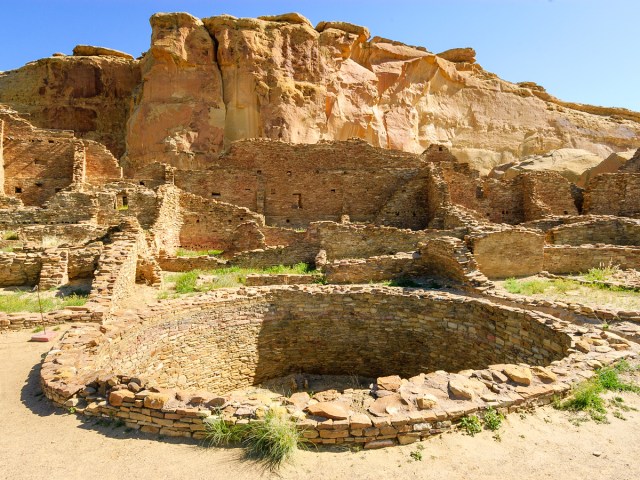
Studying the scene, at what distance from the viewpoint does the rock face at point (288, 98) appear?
25.0 meters

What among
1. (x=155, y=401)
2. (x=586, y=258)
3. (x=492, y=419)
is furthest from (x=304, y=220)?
(x=492, y=419)

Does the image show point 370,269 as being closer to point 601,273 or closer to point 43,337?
point 601,273

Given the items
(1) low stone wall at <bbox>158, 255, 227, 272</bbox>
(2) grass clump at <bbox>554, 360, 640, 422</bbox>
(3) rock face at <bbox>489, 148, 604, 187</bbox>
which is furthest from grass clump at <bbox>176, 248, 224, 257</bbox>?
(3) rock face at <bbox>489, 148, 604, 187</bbox>

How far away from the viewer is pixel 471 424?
4.03 m

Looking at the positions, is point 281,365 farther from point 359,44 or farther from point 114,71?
point 114,71

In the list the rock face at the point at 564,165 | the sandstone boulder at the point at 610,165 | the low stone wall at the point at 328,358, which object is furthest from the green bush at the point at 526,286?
the rock face at the point at 564,165

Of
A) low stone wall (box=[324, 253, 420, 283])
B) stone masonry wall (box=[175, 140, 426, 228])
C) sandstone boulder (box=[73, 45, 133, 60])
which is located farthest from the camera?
sandstone boulder (box=[73, 45, 133, 60])

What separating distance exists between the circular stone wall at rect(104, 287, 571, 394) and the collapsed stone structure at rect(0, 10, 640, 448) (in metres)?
0.04

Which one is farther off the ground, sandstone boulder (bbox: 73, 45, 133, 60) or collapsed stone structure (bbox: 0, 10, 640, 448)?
sandstone boulder (bbox: 73, 45, 133, 60)

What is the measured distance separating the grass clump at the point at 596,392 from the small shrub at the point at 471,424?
3.46 feet

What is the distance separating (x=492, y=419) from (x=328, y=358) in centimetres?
538

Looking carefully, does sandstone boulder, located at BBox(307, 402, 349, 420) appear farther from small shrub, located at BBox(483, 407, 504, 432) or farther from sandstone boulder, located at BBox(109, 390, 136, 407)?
sandstone boulder, located at BBox(109, 390, 136, 407)

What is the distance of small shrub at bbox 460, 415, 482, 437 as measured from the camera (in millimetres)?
3977

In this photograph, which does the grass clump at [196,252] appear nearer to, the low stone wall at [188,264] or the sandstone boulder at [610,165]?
the low stone wall at [188,264]
